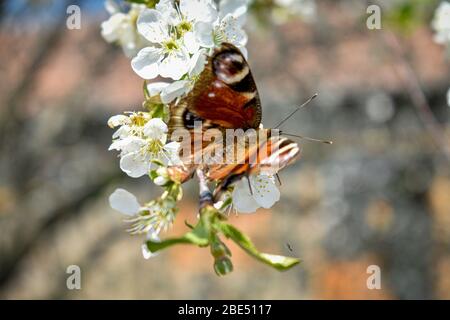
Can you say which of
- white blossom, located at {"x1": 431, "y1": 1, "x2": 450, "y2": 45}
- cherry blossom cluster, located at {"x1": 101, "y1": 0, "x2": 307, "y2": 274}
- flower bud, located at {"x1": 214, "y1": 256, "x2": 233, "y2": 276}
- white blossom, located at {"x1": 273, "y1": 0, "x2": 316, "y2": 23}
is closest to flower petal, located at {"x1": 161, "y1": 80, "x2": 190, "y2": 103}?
cherry blossom cluster, located at {"x1": 101, "y1": 0, "x2": 307, "y2": 274}

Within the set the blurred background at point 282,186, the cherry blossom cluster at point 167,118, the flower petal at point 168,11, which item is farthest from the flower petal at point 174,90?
the blurred background at point 282,186

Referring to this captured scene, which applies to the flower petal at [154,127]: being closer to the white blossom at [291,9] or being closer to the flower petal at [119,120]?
the flower petal at [119,120]

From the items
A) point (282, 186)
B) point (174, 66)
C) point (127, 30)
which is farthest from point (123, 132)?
point (282, 186)

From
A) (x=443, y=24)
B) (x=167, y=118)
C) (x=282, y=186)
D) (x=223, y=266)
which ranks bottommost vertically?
(x=223, y=266)

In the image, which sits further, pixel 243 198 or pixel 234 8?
pixel 234 8

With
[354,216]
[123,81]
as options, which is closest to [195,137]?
[354,216]

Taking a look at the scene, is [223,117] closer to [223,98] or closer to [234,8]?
[223,98]
